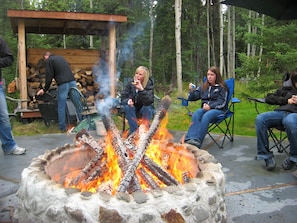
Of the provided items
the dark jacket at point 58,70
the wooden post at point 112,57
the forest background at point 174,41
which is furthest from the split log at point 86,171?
the wooden post at point 112,57

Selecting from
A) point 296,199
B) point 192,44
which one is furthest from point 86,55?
point 192,44

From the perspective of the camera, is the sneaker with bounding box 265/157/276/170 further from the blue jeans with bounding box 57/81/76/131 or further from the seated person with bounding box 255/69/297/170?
the blue jeans with bounding box 57/81/76/131

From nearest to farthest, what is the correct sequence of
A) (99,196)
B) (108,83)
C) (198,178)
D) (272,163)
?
(99,196) → (198,178) → (272,163) → (108,83)

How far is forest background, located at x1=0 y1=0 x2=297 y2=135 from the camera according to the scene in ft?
20.0

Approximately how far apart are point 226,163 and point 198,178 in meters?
1.72

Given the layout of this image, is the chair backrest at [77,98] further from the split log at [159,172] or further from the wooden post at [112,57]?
the split log at [159,172]

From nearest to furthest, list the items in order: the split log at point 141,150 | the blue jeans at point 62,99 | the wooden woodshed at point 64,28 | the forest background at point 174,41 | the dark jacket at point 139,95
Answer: the split log at point 141,150 < the dark jacket at point 139,95 < the blue jeans at point 62,99 < the forest background at point 174,41 < the wooden woodshed at point 64,28

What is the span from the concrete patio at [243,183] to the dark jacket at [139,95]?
2.41ft

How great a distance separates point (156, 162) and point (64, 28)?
6858mm

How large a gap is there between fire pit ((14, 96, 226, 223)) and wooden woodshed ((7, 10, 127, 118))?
4657 mm

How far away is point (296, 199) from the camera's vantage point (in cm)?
266

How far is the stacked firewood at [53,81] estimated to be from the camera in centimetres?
781

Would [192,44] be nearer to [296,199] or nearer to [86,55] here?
[86,55]

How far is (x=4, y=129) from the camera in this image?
3.88 m
